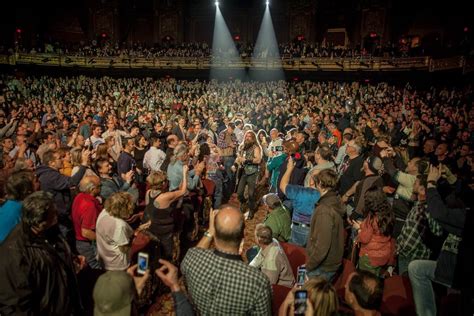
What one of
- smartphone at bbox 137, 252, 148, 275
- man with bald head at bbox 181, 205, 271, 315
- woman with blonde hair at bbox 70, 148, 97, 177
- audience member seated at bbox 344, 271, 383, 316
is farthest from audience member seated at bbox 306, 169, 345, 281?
woman with blonde hair at bbox 70, 148, 97, 177

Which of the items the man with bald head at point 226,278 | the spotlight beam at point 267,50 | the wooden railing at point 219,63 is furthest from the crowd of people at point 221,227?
the spotlight beam at point 267,50

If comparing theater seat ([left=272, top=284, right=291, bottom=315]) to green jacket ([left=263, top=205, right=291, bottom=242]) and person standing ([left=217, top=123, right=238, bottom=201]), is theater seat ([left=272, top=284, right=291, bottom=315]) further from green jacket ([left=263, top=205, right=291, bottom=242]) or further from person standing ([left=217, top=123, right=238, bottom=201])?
person standing ([left=217, top=123, right=238, bottom=201])

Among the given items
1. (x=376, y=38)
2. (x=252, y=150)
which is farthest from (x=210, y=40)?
(x=252, y=150)

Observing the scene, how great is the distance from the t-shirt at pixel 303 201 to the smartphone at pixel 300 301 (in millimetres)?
1970

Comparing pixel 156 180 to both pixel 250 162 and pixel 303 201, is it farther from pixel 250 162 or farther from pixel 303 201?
pixel 250 162

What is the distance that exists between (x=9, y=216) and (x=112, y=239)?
0.86m

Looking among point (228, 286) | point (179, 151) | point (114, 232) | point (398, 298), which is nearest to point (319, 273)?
point (398, 298)

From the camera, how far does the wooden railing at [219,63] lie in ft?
66.5

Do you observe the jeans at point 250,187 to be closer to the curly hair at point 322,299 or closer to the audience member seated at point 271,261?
the audience member seated at point 271,261

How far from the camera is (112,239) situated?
11.2ft

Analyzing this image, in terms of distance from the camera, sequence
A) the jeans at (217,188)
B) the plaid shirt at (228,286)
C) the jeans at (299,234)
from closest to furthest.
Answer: the plaid shirt at (228,286)
the jeans at (299,234)
the jeans at (217,188)

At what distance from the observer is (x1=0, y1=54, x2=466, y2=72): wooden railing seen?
66.5 feet

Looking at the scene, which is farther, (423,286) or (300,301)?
(423,286)

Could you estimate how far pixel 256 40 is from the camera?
29.9 metres
